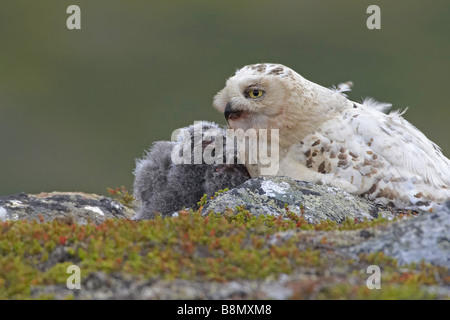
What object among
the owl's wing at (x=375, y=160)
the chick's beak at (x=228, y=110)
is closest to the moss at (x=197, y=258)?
the owl's wing at (x=375, y=160)

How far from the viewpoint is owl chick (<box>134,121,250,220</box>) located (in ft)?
30.1

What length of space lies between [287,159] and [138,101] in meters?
26.6

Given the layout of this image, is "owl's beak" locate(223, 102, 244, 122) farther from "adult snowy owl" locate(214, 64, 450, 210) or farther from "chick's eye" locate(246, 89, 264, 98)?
"chick's eye" locate(246, 89, 264, 98)

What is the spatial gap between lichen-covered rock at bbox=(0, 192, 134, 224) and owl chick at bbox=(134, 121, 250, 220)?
62 cm

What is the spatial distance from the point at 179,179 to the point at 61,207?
168 cm

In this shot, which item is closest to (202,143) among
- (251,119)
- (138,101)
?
(251,119)

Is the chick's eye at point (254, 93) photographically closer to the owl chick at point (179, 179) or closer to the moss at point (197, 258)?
the owl chick at point (179, 179)

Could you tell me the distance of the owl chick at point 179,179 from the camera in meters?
9.17

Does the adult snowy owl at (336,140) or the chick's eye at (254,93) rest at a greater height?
the chick's eye at (254,93)

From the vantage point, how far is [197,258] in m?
5.48

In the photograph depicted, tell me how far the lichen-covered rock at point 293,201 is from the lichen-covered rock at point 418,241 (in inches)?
62.4

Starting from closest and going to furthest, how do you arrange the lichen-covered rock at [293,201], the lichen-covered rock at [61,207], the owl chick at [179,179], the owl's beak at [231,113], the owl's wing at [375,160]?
1. the lichen-covered rock at [293,201]
2. the owl's wing at [375,160]
3. the lichen-covered rock at [61,207]
4. the owl chick at [179,179]
5. the owl's beak at [231,113]

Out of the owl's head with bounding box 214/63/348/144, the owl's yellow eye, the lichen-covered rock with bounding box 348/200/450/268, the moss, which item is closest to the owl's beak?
the owl's head with bounding box 214/63/348/144
